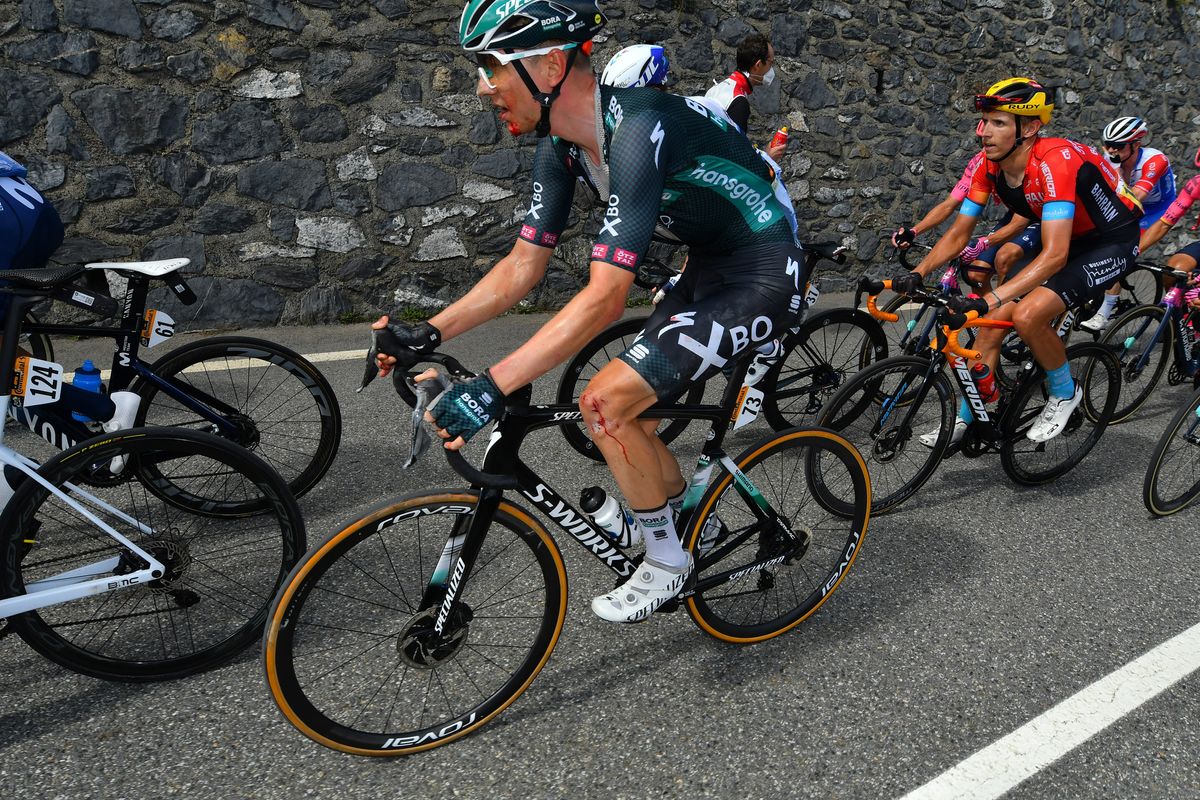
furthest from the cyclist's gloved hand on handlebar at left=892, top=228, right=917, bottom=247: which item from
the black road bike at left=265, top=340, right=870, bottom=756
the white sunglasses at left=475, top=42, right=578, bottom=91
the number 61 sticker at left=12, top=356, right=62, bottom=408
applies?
the number 61 sticker at left=12, top=356, right=62, bottom=408

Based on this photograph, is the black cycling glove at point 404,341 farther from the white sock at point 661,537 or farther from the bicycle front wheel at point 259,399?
the bicycle front wheel at point 259,399

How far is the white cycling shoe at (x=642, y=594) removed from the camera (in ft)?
8.73

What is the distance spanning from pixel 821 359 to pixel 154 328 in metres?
3.69

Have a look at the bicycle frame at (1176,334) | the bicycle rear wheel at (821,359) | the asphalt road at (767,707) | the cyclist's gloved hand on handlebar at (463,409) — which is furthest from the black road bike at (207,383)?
the bicycle frame at (1176,334)

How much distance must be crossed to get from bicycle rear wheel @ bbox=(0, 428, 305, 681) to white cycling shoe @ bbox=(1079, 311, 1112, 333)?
6.18m

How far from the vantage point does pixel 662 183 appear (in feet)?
7.84

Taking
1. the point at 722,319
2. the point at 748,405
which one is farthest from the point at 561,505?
the point at 748,405

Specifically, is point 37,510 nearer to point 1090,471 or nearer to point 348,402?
point 348,402

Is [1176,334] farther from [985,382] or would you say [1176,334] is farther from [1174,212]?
[985,382]

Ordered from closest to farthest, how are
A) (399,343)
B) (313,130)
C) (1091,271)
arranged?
(399,343)
(1091,271)
(313,130)

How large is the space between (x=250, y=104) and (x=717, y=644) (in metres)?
6.09

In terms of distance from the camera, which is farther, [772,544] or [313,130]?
[313,130]

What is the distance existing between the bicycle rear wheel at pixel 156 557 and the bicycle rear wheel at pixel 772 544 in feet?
4.83

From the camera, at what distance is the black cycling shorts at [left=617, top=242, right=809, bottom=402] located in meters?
2.49
